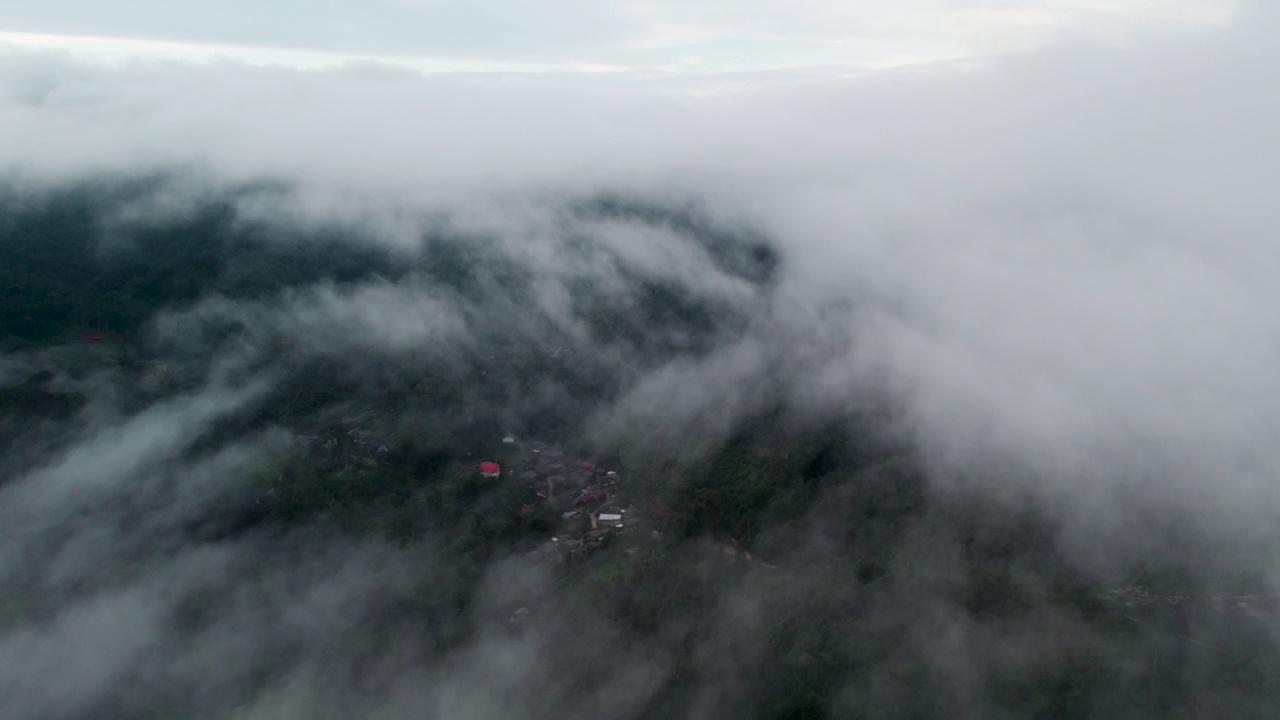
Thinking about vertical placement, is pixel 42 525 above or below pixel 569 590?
above

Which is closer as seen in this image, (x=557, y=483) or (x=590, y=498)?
(x=590, y=498)

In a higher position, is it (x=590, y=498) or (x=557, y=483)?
(x=590, y=498)

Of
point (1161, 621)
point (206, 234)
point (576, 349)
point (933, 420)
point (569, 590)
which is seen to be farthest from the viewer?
point (206, 234)

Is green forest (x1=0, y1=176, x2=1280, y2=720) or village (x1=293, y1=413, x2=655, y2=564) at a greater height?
green forest (x1=0, y1=176, x2=1280, y2=720)

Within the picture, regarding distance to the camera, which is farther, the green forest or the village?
the village

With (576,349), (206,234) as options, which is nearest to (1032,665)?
(576,349)

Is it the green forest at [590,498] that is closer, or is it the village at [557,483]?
the green forest at [590,498]

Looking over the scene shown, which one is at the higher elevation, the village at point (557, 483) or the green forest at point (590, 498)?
the green forest at point (590, 498)

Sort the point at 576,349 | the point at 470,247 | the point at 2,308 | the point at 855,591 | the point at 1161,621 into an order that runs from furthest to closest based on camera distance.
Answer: the point at 470,247, the point at 576,349, the point at 2,308, the point at 855,591, the point at 1161,621

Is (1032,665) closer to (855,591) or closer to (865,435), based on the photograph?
(855,591)

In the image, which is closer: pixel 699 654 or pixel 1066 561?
pixel 699 654
